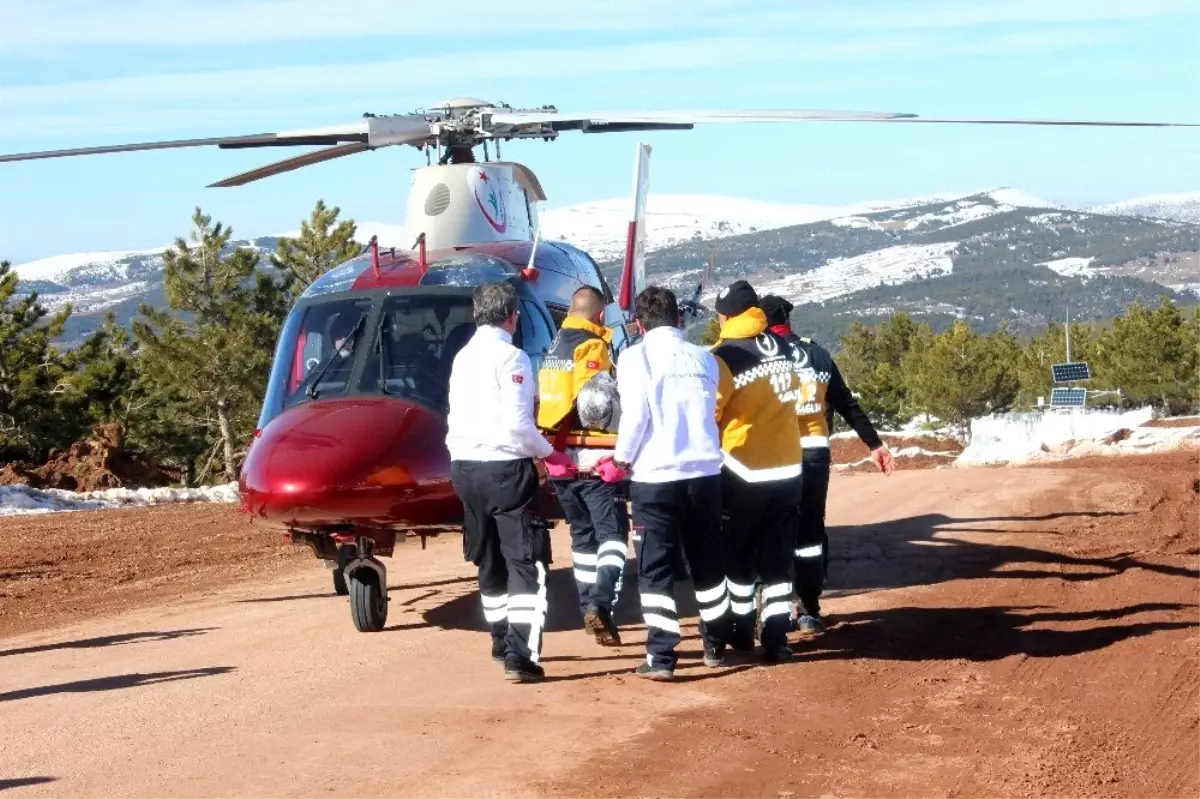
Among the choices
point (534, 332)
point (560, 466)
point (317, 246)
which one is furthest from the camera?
point (317, 246)

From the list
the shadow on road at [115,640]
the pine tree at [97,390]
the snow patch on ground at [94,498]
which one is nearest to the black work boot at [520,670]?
the shadow on road at [115,640]

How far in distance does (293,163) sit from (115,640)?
4561mm

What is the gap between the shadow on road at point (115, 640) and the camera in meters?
10.4

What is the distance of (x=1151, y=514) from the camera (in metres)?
15.9

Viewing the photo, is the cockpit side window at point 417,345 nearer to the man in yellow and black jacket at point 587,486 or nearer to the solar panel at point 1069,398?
the man in yellow and black jacket at point 587,486

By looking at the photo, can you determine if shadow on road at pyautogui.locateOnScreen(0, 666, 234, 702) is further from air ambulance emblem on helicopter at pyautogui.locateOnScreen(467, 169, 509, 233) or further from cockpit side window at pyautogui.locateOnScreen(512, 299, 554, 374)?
air ambulance emblem on helicopter at pyautogui.locateOnScreen(467, 169, 509, 233)

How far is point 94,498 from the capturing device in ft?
80.5

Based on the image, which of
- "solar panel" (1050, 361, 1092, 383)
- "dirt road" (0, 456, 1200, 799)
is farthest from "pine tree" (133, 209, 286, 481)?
"dirt road" (0, 456, 1200, 799)

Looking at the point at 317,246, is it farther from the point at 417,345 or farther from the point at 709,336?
the point at 709,336

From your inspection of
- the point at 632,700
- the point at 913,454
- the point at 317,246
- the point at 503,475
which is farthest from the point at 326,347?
the point at 317,246

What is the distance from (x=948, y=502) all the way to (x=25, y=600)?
378 inches

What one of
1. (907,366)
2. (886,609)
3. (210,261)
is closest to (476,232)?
(886,609)

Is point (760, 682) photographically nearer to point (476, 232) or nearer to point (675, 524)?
point (675, 524)

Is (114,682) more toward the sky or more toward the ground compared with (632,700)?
more toward the ground
